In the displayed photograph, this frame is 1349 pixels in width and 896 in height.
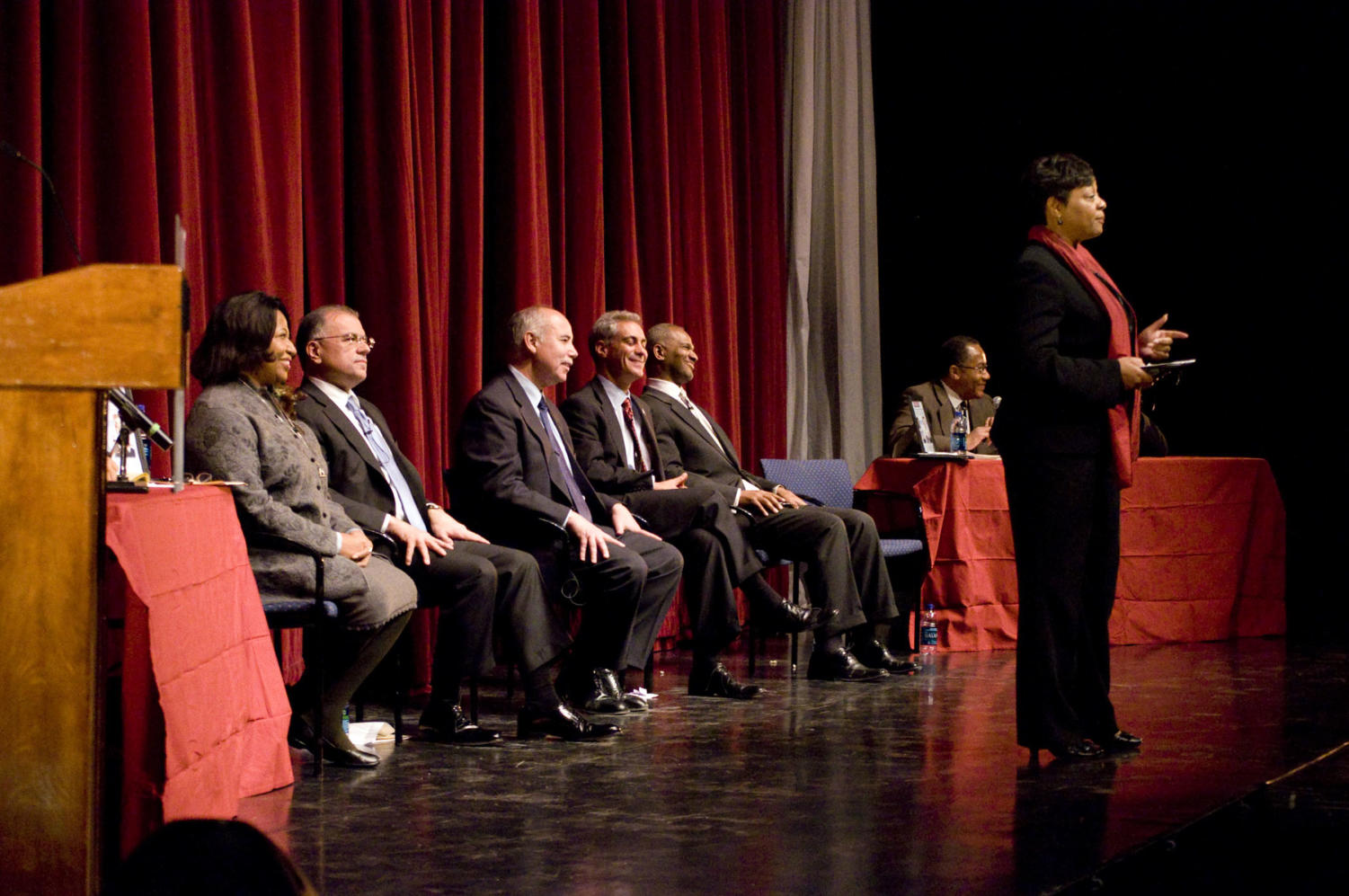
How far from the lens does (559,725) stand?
12.3 ft

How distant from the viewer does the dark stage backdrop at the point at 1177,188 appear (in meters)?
7.02

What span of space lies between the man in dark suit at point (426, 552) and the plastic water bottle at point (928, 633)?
2171 millimetres

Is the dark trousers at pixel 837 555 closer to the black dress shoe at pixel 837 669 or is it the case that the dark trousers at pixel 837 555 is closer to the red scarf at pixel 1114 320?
the black dress shoe at pixel 837 669

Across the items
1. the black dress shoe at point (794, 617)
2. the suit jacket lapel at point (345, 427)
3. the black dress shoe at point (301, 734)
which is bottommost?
the black dress shoe at point (301, 734)

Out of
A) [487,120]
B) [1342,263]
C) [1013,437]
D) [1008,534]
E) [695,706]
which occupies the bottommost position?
[695,706]

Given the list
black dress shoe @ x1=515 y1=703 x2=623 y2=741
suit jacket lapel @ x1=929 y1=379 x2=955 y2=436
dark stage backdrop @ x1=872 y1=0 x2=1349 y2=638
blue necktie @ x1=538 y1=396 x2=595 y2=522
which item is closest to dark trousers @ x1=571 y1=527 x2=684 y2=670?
blue necktie @ x1=538 y1=396 x2=595 y2=522

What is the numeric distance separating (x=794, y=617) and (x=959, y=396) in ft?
6.70

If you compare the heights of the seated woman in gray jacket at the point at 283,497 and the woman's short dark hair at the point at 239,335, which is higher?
the woman's short dark hair at the point at 239,335

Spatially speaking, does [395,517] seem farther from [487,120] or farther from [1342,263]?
[1342,263]

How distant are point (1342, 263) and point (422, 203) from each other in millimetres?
4492

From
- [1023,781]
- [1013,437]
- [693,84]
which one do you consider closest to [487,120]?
[693,84]

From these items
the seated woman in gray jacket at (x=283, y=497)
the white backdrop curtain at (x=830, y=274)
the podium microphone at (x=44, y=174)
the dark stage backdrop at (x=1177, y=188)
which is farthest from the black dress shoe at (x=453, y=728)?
the dark stage backdrop at (x=1177, y=188)

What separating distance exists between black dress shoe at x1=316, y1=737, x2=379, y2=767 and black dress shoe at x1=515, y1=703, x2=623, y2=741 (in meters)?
0.50

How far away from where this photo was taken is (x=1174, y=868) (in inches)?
97.7
